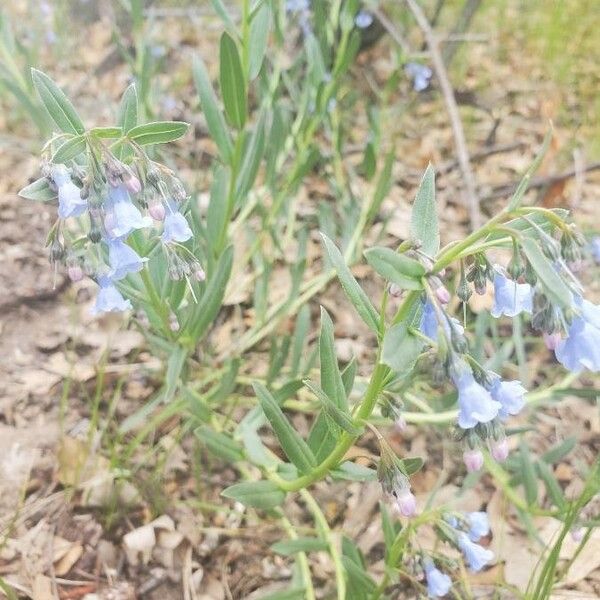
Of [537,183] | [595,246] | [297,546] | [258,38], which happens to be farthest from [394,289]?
[537,183]

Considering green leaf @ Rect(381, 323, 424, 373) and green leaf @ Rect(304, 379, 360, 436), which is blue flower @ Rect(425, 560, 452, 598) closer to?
green leaf @ Rect(304, 379, 360, 436)

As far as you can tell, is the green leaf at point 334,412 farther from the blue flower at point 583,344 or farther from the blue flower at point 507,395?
the blue flower at point 583,344

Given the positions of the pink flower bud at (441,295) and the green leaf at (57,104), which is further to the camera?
the green leaf at (57,104)

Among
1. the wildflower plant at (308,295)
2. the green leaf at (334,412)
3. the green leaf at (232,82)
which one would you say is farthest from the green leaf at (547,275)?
the green leaf at (232,82)

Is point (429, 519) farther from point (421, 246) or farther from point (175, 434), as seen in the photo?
point (175, 434)

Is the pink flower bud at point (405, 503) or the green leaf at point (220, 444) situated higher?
the pink flower bud at point (405, 503)
